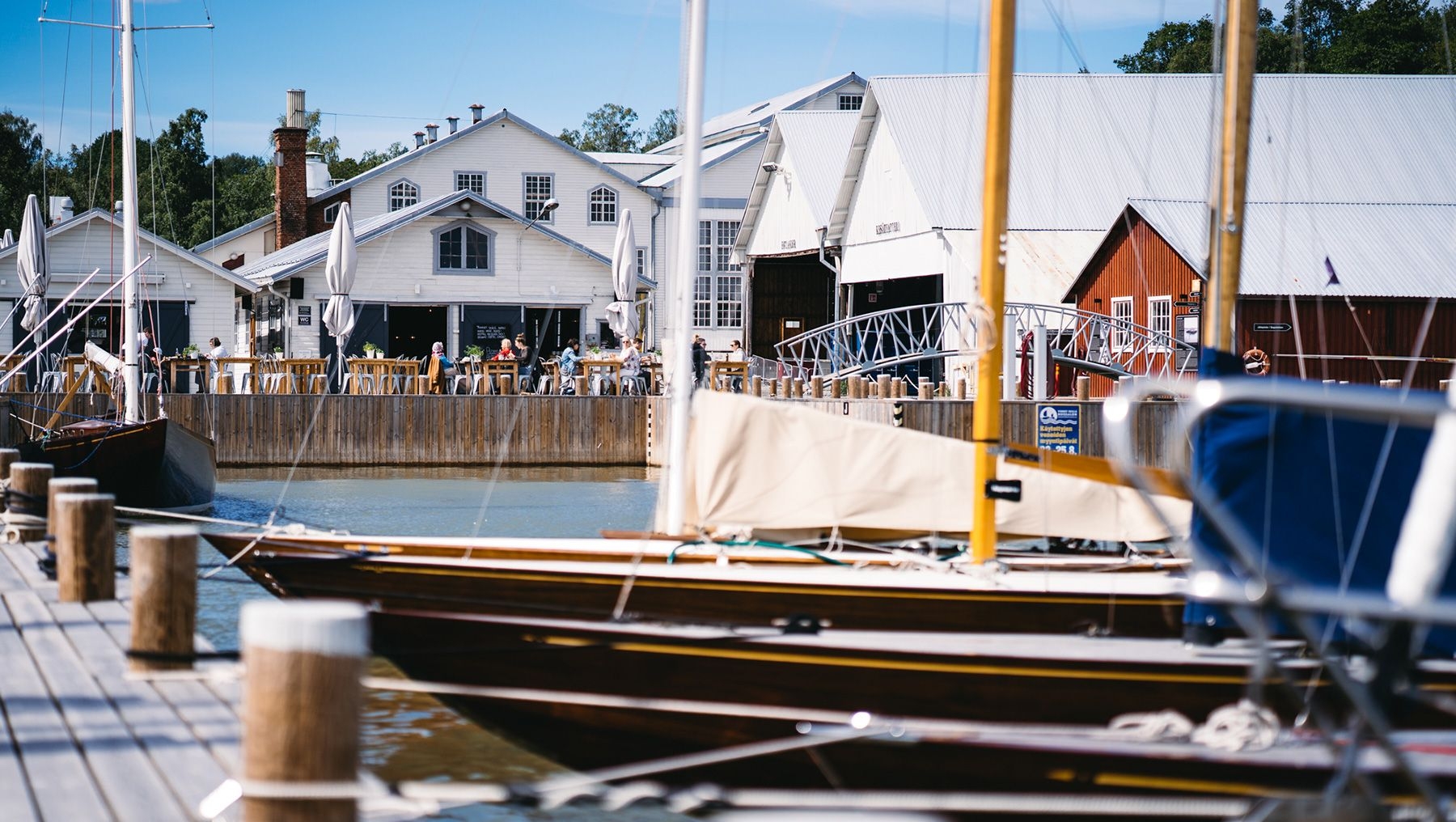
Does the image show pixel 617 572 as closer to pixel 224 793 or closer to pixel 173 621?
pixel 173 621

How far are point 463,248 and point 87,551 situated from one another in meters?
33.4

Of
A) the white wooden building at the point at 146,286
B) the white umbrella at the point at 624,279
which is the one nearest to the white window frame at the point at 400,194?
the white wooden building at the point at 146,286

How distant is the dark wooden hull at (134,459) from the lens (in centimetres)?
1936

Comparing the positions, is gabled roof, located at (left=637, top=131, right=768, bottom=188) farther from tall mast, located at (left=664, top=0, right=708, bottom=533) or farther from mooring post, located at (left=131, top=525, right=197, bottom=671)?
mooring post, located at (left=131, top=525, right=197, bottom=671)

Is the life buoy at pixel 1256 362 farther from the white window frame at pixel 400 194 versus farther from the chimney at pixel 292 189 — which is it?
the white window frame at pixel 400 194

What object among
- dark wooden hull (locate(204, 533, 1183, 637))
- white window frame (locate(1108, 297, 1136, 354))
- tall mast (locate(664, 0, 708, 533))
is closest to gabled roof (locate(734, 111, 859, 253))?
white window frame (locate(1108, 297, 1136, 354))

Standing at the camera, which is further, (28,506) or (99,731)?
(28,506)

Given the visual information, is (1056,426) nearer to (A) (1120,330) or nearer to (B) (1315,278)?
(B) (1315,278)

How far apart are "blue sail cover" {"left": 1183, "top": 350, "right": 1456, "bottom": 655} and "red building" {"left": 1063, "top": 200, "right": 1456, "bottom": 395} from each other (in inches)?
790

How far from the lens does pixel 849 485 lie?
10.2 metres

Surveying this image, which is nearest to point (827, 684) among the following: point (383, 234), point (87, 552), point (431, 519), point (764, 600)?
point (764, 600)

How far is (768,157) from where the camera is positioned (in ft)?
149

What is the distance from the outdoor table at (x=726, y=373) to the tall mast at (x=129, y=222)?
11.7 metres

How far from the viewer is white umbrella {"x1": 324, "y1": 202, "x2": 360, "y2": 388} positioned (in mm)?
29000
